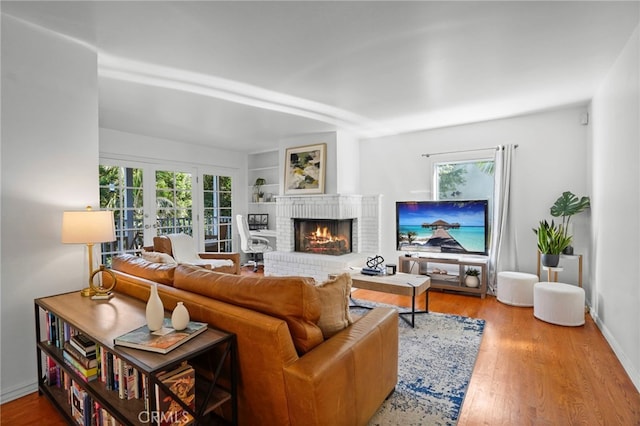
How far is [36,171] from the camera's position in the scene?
7.25 ft

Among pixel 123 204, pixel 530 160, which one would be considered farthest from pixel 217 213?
pixel 530 160

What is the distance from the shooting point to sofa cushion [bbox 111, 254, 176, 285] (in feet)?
6.88

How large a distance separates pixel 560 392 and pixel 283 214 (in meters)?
4.40

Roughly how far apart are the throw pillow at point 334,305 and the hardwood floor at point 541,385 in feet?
3.03

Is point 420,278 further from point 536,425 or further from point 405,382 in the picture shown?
point 536,425

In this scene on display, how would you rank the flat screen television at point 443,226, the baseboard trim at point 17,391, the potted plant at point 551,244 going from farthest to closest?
the flat screen television at point 443,226
the potted plant at point 551,244
the baseboard trim at point 17,391

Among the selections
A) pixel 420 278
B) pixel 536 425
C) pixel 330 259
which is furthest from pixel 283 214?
pixel 536 425

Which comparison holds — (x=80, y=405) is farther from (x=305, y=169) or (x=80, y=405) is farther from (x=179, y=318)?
(x=305, y=169)

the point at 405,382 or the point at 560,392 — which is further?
the point at 405,382

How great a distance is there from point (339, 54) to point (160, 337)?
2.29 m

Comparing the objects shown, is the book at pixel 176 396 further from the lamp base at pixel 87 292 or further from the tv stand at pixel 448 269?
the tv stand at pixel 448 269

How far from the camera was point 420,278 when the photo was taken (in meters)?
3.55

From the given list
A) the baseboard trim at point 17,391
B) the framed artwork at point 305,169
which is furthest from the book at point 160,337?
the framed artwork at point 305,169

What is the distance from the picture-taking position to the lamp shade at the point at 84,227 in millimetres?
2152
